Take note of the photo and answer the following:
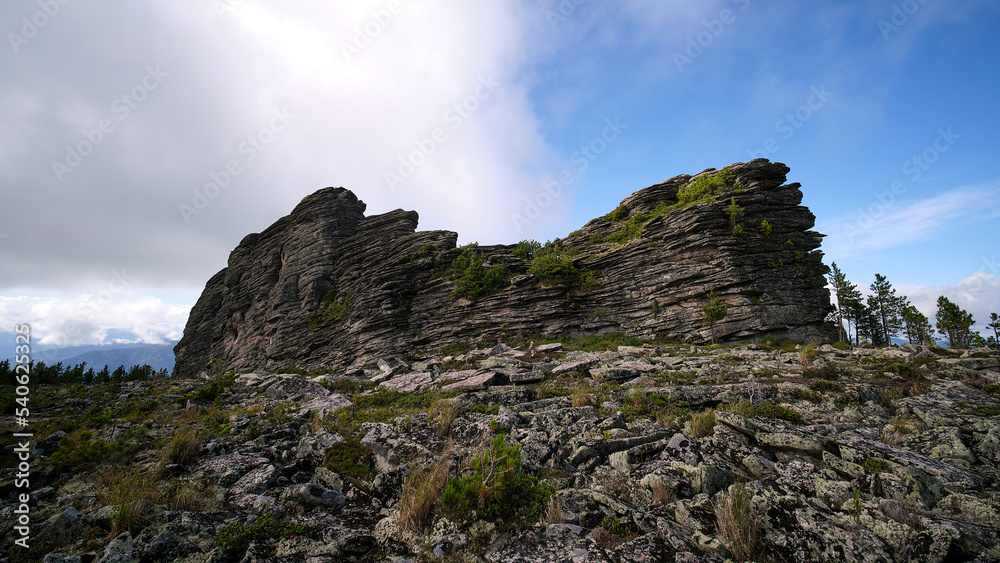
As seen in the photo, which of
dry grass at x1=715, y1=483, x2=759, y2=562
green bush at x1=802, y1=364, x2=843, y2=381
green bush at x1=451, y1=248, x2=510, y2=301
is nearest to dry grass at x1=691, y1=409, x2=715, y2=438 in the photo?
dry grass at x1=715, y1=483, x2=759, y2=562

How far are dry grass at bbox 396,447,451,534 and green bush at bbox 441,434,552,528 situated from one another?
0.25m

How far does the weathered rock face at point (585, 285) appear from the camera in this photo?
30.4 m

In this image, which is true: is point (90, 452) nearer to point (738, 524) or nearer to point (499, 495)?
point (499, 495)

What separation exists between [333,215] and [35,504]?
51528 millimetres

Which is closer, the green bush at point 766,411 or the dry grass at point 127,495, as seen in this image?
the dry grass at point 127,495

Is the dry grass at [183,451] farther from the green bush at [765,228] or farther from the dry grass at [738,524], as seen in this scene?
the green bush at [765,228]

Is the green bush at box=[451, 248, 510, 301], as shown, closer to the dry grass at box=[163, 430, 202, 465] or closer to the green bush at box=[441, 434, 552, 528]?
the dry grass at box=[163, 430, 202, 465]

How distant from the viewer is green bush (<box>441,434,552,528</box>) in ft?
18.1

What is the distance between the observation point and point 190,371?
6312 cm

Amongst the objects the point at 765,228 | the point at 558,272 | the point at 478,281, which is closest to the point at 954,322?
the point at 765,228

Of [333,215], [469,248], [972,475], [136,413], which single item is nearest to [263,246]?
[333,215]

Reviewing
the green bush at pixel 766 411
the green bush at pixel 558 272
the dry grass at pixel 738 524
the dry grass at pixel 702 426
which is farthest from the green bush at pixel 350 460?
the green bush at pixel 558 272

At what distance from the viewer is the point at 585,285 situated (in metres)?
36.1

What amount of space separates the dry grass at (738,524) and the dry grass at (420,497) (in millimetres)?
4137
